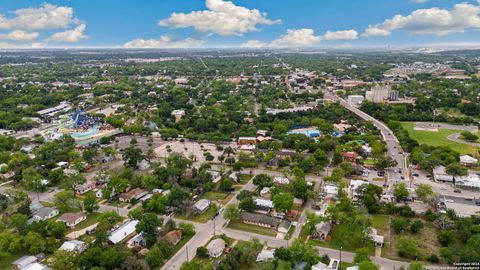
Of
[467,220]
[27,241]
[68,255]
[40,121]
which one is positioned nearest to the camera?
[68,255]

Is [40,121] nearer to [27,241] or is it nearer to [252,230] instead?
[27,241]

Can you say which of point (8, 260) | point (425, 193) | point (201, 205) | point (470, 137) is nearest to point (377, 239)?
point (425, 193)

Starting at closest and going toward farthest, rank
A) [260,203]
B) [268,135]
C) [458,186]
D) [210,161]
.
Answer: [260,203]
[458,186]
[210,161]
[268,135]

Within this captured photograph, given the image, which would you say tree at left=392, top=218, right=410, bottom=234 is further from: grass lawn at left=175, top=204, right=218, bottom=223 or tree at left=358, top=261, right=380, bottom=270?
grass lawn at left=175, top=204, right=218, bottom=223

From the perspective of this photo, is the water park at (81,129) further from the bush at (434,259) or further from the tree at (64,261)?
the bush at (434,259)

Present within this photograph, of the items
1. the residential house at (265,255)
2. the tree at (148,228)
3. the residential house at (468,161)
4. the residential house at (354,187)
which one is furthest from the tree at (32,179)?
the residential house at (468,161)

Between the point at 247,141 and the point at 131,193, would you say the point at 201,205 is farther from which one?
the point at 247,141

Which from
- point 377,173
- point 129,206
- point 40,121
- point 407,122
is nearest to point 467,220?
point 377,173

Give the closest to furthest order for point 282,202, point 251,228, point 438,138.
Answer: point 251,228 < point 282,202 < point 438,138
